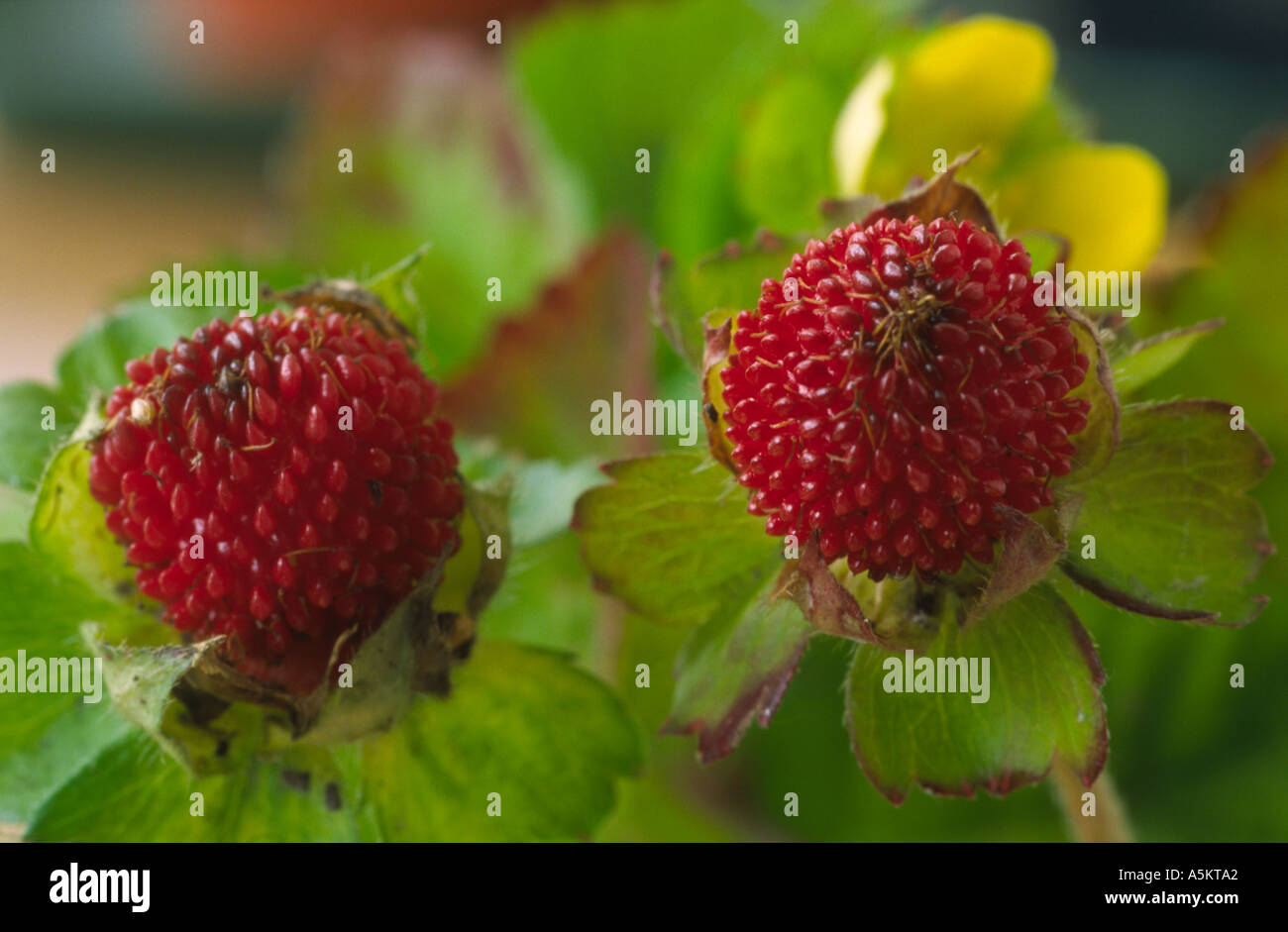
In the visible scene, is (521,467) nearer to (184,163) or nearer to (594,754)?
(594,754)

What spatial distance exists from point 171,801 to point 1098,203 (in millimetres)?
353

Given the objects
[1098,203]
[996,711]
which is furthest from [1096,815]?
[1098,203]

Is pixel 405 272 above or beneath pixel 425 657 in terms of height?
above

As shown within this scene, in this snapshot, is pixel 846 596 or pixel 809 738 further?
pixel 809 738

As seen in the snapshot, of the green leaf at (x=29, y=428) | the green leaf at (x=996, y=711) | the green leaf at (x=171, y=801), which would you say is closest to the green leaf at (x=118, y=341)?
the green leaf at (x=29, y=428)

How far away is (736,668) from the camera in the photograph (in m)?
0.31

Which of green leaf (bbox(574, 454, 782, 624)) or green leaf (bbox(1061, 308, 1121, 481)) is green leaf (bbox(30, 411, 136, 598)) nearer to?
green leaf (bbox(574, 454, 782, 624))

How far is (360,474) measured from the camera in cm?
32

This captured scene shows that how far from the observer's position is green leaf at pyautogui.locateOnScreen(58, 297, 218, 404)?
0.39 m

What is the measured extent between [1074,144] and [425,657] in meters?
0.32

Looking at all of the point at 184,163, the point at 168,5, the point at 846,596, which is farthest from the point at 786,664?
the point at 168,5

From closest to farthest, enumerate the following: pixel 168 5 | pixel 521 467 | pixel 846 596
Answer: pixel 846 596
pixel 521 467
pixel 168 5

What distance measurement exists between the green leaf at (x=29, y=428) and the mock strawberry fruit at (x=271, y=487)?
0.05m

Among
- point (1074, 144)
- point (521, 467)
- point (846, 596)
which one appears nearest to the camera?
point (846, 596)
